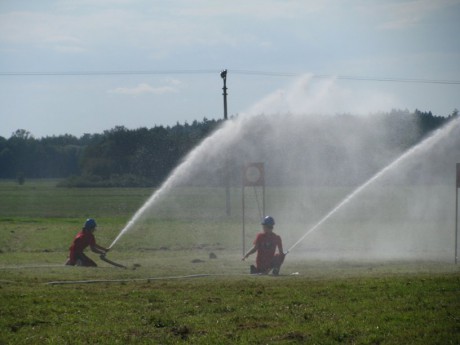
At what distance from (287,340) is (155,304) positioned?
143 inches

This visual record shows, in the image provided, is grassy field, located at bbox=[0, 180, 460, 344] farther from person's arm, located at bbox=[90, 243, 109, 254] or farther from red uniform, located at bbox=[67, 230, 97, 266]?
red uniform, located at bbox=[67, 230, 97, 266]

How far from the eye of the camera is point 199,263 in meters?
24.4

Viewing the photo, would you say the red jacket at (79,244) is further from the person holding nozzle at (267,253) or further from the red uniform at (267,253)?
the red uniform at (267,253)

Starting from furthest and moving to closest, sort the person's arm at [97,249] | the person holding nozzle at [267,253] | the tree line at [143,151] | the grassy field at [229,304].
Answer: the tree line at [143,151] < the person's arm at [97,249] < the person holding nozzle at [267,253] < the grassy field at [229,304]

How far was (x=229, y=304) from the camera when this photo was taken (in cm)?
1452

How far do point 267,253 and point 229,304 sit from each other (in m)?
7.12

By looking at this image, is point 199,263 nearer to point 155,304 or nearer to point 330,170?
point 155,304

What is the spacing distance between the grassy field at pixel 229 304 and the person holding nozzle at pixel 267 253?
55 centimetres

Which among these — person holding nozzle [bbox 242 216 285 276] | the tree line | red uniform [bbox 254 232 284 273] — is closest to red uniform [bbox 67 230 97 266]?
person holding nozzle [bbox 242 216 285 276]

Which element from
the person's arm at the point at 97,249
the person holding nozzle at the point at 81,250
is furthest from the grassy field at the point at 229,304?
the person holding nozzle at the point at 81,250

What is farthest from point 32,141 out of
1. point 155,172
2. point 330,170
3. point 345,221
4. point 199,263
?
point 199,263

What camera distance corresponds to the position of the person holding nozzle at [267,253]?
69.8 feet

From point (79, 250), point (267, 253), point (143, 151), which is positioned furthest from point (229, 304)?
point (143, 151)

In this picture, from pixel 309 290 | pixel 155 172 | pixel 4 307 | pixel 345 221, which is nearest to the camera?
pixel 4 307
